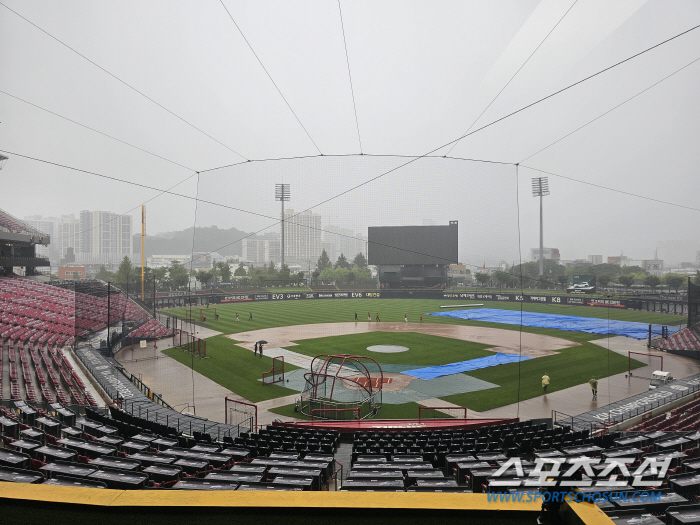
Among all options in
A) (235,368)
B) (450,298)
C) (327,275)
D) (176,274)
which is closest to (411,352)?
(235,368)

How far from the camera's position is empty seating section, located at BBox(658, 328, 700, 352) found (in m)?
24.5

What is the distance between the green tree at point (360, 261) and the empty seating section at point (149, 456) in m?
19.6

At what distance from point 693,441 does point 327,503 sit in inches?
415

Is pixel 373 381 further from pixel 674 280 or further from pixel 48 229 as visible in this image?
pixel 48 229

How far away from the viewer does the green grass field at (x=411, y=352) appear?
1798 centimetres

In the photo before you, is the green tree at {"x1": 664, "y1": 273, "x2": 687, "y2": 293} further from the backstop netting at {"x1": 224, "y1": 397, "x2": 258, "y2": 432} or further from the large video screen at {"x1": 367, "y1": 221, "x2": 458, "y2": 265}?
the backstop netting at {"x1": 224, "y1": 397, "x2": 258, "y2": 432}

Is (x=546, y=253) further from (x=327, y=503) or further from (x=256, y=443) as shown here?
(x=327, y=503)

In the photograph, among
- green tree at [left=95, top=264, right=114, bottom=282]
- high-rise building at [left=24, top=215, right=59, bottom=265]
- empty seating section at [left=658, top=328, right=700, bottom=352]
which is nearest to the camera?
empty seating section at [left=658, top=328, right=700, bottom=352]

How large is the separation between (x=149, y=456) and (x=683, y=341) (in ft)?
104

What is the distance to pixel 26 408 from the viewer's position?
36.1ft

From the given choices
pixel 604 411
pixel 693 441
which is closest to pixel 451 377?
pixel 604 411

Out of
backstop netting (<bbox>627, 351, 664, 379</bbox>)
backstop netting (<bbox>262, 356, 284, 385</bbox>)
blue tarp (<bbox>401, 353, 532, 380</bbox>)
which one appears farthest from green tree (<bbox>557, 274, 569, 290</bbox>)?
backstop netting (<bbox>262, 356, 284, 385</bbox>)

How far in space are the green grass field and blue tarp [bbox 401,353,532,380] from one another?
0.70 metres

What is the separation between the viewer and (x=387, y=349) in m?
26.8
